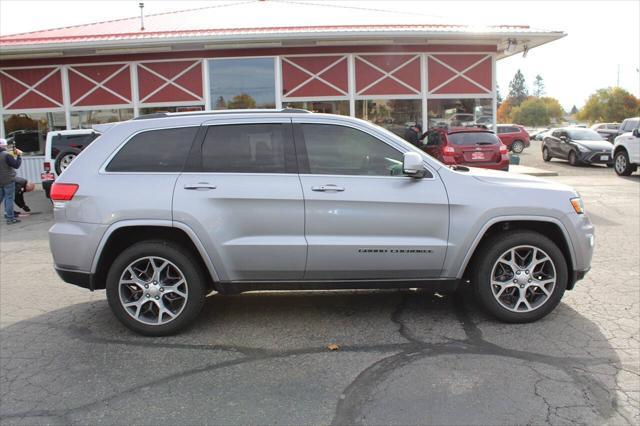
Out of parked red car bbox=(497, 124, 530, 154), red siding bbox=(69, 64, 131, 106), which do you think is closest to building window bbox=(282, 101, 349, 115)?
red siding bbox=(69, 64, 131, 106)

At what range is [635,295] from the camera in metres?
5.58

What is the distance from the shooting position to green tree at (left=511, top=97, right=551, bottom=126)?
105 m

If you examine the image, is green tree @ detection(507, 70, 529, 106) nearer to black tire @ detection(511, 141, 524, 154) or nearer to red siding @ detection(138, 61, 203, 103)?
black tire @ detection(511, 141, 524, 154)

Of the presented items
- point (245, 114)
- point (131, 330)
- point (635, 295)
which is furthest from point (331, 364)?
point (635, 295)

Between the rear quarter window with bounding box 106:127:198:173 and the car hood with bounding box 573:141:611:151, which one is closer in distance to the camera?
the rear quarter window with bounding box 106:127:198:173

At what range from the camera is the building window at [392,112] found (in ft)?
54.3

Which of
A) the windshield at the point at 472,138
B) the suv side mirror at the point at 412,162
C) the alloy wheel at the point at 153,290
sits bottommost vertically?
the alloy wheel at the point at 153,290

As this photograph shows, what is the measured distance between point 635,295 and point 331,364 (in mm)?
3464

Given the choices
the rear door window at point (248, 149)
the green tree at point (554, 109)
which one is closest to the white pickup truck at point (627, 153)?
the rear door window at point (248, 149)

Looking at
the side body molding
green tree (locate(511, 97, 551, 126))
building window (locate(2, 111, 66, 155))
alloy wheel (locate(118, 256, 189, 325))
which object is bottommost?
alloy wheel (locate(118, 256, 189, 325))

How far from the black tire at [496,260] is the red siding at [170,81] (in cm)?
1329

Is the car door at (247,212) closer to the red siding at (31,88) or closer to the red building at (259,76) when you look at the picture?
the red building at (259,76)

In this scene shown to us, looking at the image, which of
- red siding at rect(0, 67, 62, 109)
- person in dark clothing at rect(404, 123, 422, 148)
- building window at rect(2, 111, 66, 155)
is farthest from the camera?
building window at rect(2, 111, 66, 155)

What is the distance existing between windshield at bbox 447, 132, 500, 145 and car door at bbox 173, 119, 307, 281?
30.4ft
